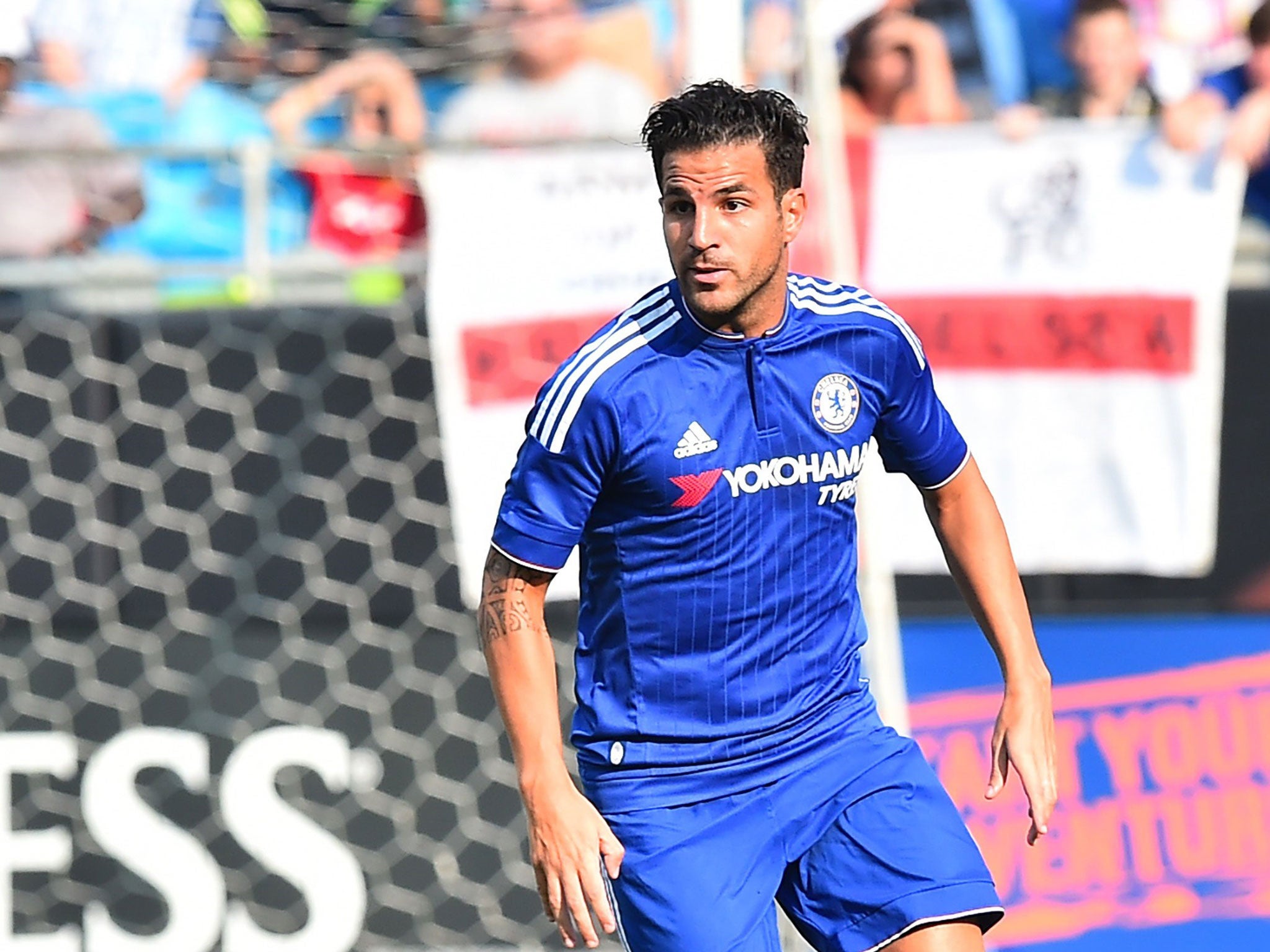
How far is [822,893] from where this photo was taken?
2623 millimetres

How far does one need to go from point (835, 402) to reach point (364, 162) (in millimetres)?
2437

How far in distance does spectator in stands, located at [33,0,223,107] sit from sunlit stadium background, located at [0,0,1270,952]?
0.18 m

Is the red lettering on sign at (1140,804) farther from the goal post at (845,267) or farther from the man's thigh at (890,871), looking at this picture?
the man's thigh at (890,871)

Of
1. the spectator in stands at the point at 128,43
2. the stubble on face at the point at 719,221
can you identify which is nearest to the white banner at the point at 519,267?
the spectator in stands at the point at 128,43

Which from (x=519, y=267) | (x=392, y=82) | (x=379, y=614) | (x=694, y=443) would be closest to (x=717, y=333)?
(x=694, y=443)

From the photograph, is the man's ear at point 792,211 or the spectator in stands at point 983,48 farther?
the spectator in stands at point 983,48

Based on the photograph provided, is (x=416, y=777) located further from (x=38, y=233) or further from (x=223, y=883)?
(x=38, y=233)

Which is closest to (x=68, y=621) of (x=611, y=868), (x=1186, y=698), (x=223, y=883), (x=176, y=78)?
(x=223, y=883)

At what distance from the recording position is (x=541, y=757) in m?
2.38

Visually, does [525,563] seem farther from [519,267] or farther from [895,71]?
[895,71]

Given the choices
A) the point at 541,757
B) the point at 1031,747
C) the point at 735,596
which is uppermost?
the point at 735,596

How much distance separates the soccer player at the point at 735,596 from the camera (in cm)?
247

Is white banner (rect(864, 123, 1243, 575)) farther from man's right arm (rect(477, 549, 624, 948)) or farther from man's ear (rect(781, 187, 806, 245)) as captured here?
man's right arm (rect(477, 549, 624, 948))

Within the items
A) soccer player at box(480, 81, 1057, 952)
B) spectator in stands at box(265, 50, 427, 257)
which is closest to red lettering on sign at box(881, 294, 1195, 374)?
spectator in stands at box(265, 50, 427, 257)
